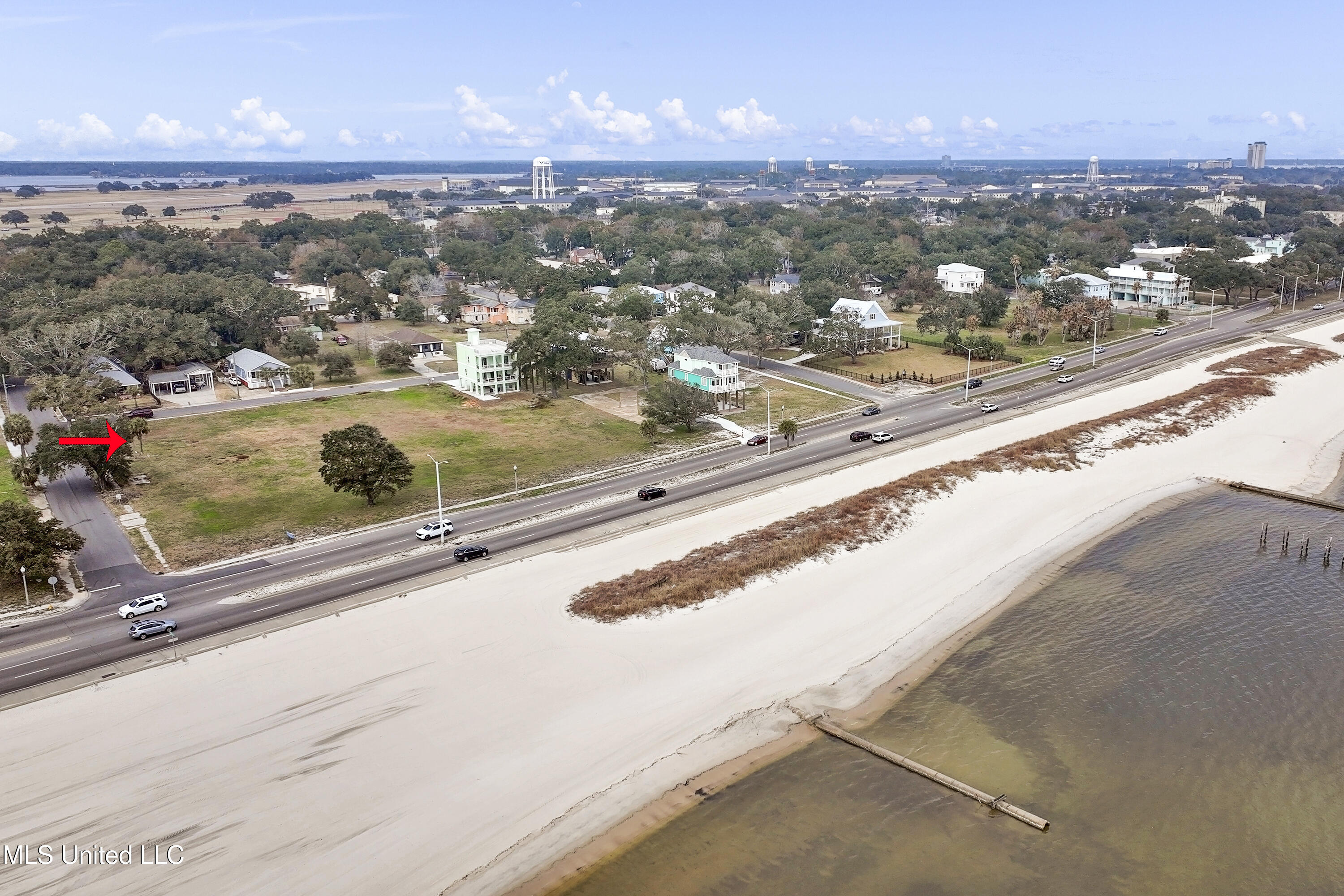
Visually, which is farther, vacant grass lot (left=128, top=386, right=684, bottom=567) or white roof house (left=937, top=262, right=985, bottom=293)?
white roof house (left=937, top=262, right=985, bottom=293)

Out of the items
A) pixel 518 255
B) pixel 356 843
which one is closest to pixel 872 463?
pixel 356 843

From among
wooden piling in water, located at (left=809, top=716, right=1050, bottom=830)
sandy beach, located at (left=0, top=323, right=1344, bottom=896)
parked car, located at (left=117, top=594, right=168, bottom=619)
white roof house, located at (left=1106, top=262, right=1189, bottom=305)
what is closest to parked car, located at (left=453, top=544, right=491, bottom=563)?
sandy beach, located at (left=0, top=323, right=1344, bottom=896)

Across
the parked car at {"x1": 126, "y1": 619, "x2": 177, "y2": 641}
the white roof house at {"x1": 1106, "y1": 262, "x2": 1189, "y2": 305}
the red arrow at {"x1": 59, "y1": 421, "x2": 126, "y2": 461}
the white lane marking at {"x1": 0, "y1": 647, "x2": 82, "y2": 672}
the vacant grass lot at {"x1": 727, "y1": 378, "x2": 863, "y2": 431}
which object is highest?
the white roof house at {"x1": 1106, "y1": 262, "x2": 1189, "y2": 305}

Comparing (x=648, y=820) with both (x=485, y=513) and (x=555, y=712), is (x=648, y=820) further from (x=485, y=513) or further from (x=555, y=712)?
(x=485, y=513)

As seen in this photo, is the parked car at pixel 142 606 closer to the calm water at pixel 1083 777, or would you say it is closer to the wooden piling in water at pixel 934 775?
the calm water at pixel 1083 777

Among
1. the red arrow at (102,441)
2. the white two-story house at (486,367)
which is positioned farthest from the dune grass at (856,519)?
the white two-story house at (486,367)

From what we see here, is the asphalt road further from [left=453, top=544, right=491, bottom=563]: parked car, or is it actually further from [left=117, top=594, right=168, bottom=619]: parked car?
[left=453, top=544, right=491, bottom=563]: parked car

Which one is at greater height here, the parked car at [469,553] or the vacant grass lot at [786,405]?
the vacant grass lot at [786,405]
